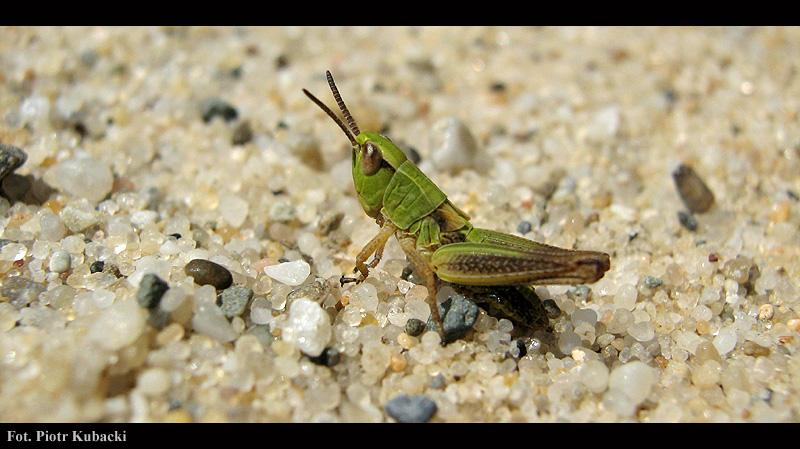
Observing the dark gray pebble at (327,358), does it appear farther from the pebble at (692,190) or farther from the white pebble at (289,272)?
the pebble at (692,190)

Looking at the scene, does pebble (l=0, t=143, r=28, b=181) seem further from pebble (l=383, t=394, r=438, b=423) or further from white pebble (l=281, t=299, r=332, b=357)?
pebble (l=383, t=394, r=438, b=423)

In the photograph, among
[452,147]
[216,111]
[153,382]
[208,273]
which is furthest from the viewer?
[216,111]

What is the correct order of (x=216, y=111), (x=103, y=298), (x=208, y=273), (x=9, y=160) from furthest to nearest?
(x=216, y=111) < (x=9, y=160) < (x=208, y=273) < (x=103, y=298)

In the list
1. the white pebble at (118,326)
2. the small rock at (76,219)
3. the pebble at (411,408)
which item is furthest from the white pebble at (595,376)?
the small rock at (76,219)

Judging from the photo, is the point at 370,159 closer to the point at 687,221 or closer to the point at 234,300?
the point at 234,300

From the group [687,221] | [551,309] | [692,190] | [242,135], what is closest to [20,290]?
[242,135]
